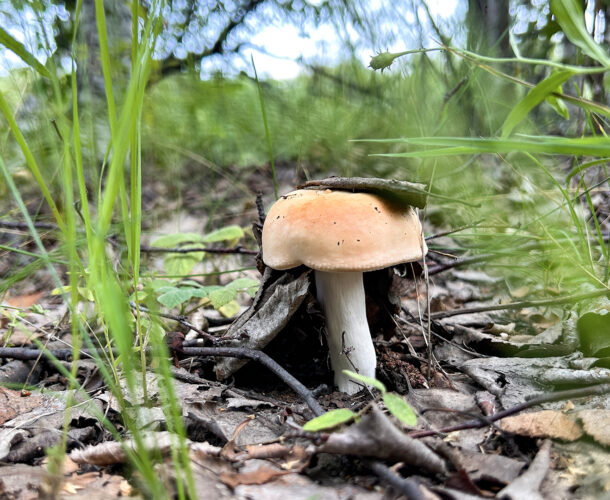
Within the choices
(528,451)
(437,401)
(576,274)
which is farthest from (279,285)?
(576,274)

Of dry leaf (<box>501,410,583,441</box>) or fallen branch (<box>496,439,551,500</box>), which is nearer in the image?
fallen branch (<box>496,439,551,500</box>)

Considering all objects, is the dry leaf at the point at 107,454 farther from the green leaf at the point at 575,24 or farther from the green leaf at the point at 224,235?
the green leaf at the point at 224,235

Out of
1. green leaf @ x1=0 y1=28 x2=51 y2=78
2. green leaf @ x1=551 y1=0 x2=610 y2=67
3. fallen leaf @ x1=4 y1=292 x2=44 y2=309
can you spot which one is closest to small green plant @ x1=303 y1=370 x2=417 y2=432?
green leaf @ x1=551 y1=0 x2=610 y2=67

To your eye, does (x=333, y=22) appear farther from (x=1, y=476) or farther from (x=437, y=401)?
(x=1, y=476)

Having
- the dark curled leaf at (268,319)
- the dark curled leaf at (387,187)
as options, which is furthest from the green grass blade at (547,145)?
the dark curled leaf at (268,319)

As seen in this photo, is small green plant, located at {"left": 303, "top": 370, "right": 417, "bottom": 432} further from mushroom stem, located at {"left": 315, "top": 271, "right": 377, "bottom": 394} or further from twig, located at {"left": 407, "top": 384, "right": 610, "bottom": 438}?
mushroom stem, located at {"left": 315, "top": 271, "right": 377, "bottom": 394}

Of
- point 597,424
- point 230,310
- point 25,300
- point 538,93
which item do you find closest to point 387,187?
point 538,93
